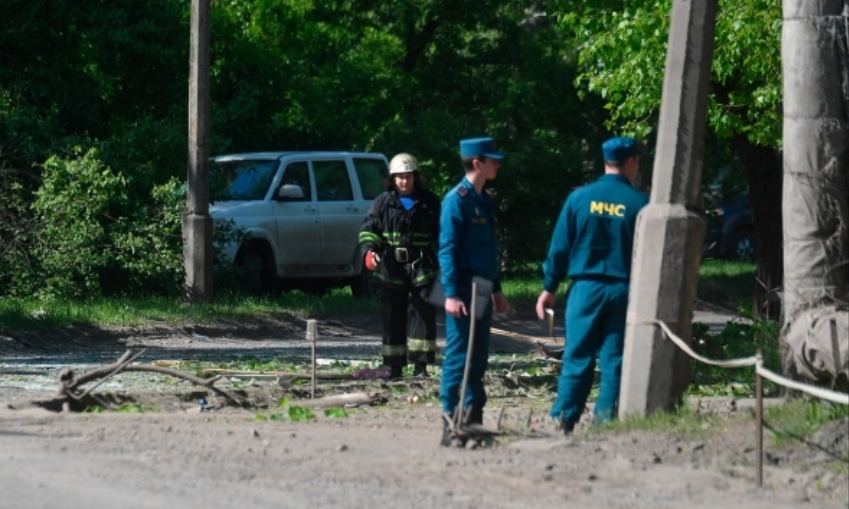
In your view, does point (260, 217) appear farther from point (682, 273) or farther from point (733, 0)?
point (682, 273)

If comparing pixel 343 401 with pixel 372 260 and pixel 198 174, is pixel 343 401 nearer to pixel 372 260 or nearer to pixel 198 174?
pixel 372 260

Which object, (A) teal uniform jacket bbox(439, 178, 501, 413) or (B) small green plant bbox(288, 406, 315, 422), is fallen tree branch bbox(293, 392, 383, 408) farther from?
(A) teal uniform jacket bbox(439, 178, 501, 413)

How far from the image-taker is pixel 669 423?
902cm

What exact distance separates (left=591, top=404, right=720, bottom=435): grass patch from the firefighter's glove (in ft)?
13.7

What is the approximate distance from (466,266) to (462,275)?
0.06 meters

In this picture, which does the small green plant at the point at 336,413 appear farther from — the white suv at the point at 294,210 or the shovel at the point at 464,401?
the white suv at the point at 294,210

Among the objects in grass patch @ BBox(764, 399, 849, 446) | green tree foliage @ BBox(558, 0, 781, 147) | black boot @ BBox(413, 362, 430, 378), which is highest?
A: green tree foliage @ BBox(558, 0, 781, 147)

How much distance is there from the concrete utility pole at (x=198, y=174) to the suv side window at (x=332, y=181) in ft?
9.76

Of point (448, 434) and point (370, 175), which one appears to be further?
point (370, 175)

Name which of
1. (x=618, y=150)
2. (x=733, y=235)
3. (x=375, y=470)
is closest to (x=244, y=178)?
(x=618, y=150)

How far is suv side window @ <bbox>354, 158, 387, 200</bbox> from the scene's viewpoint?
75.0ft

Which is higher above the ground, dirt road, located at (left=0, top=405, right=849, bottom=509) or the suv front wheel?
dirt road, located at (left=0, top=405, right=849, bottom=509)

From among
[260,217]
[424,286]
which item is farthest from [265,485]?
[260,217]

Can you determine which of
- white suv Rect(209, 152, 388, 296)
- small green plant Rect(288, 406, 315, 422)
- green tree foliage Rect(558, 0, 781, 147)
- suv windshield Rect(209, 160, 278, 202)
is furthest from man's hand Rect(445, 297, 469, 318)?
suv windshield Rect(209, 160, 278, 202)
